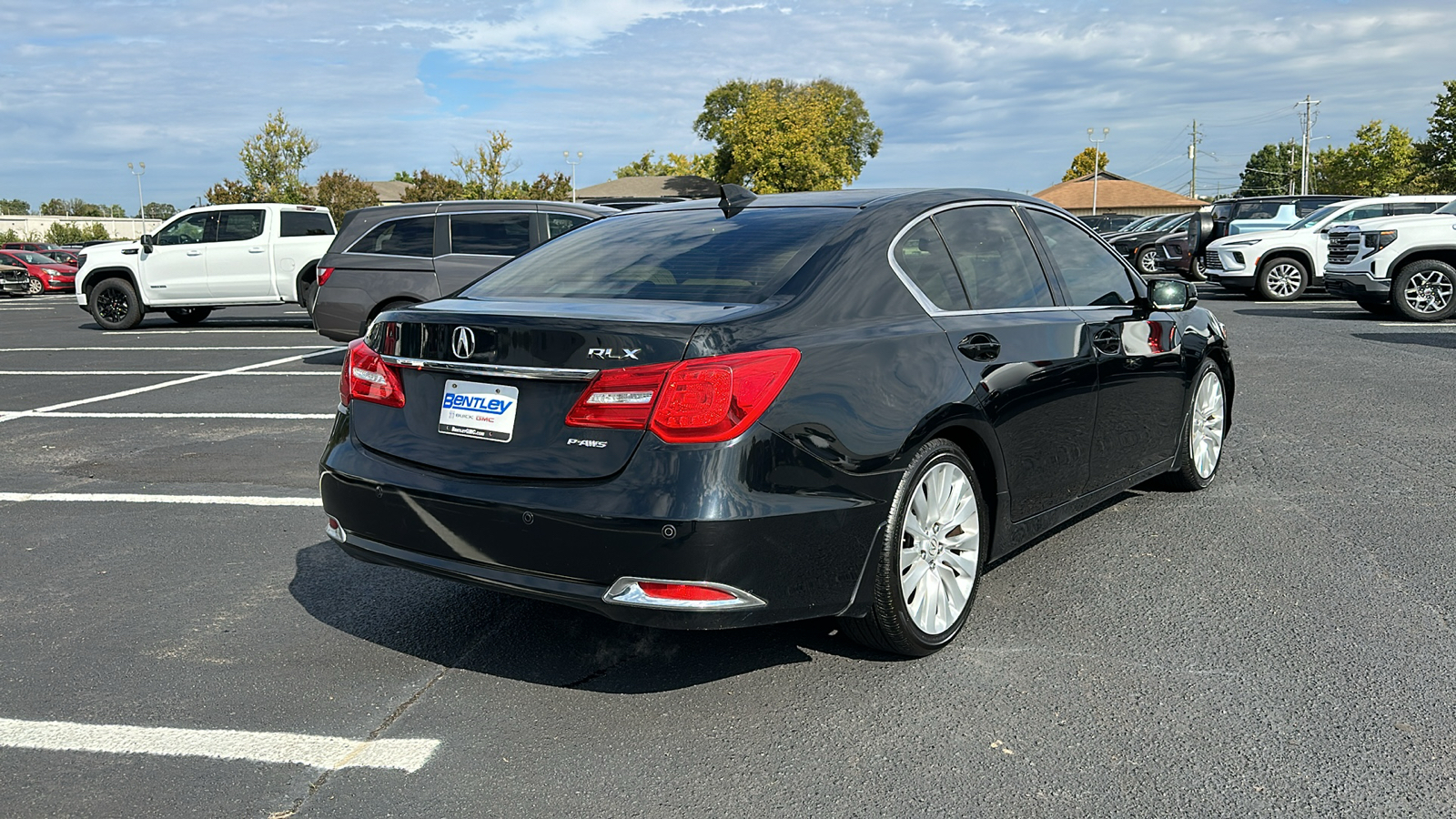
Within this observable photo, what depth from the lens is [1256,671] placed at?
3.70m

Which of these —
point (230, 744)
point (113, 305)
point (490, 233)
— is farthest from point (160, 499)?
point (113, 305)

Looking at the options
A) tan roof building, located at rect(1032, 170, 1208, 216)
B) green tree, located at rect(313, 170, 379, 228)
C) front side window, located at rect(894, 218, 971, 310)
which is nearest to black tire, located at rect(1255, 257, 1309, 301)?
front side window, located at rect(894, 218, 971, 310)

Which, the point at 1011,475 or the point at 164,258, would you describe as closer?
the point at 1011,475

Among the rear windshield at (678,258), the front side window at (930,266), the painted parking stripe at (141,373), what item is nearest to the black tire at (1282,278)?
the painted parking stripe at (141,373)

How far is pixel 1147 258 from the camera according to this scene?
80.1 ft

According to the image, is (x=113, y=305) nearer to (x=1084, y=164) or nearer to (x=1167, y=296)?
(x=1167, y=296)

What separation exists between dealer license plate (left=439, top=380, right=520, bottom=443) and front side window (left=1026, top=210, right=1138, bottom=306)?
2.48 metres

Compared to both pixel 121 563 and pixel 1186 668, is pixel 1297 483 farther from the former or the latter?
pixel 121 563

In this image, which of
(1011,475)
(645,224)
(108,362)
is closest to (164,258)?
(108,362)

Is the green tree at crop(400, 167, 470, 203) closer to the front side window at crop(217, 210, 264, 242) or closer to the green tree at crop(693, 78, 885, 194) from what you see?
the green tree at crop(693, 78, 885, 194)

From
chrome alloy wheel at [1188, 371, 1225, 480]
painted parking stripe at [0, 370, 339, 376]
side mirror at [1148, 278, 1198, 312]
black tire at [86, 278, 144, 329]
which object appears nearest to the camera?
side mirror at [1148, 278, 1198, 312]

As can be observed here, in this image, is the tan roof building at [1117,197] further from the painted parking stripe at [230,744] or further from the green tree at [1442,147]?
the painted parking stripe at [230,744]

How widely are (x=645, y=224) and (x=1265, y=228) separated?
20431mm

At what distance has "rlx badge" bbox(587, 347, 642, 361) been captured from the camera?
10.7 feet
